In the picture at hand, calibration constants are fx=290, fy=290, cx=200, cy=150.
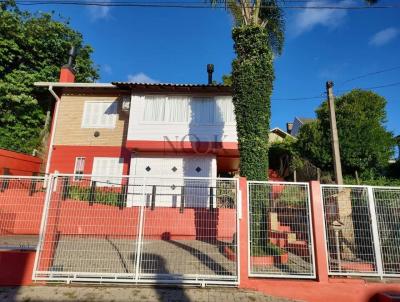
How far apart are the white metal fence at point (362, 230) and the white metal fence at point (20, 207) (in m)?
5.76

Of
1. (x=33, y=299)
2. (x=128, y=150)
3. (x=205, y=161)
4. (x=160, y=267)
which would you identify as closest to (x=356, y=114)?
(x=205, y=161)

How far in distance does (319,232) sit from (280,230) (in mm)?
711

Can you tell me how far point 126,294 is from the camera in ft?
16.6

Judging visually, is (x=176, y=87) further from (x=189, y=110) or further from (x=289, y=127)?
(x=289, y=127)

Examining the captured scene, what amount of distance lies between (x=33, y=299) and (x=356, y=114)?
19946 millimetres

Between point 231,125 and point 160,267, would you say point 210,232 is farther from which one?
point 231,125

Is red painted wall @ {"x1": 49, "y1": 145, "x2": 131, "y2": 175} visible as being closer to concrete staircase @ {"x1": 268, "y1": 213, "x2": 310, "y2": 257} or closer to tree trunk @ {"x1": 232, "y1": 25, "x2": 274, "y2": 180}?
tree trunk @ {"x1": 232, "y1": 25, "x2": 274, "y2": 180}

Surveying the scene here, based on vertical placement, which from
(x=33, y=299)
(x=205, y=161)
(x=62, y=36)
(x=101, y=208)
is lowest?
(x=33, y=299)

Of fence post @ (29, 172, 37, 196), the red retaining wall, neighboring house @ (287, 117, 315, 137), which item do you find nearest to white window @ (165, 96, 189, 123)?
fence post @ (29, 172, 37, 196)

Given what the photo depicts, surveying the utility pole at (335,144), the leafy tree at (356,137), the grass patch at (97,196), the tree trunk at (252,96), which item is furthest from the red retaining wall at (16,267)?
the leafy tree at (356,137)

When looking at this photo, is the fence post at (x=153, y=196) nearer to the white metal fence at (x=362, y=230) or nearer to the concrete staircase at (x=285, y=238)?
the concrete staircase at (x=285, y=238)

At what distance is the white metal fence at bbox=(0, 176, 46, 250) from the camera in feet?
18.9

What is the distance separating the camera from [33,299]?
491cm

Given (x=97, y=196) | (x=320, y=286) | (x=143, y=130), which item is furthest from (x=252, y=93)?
(x=143, y=130)
